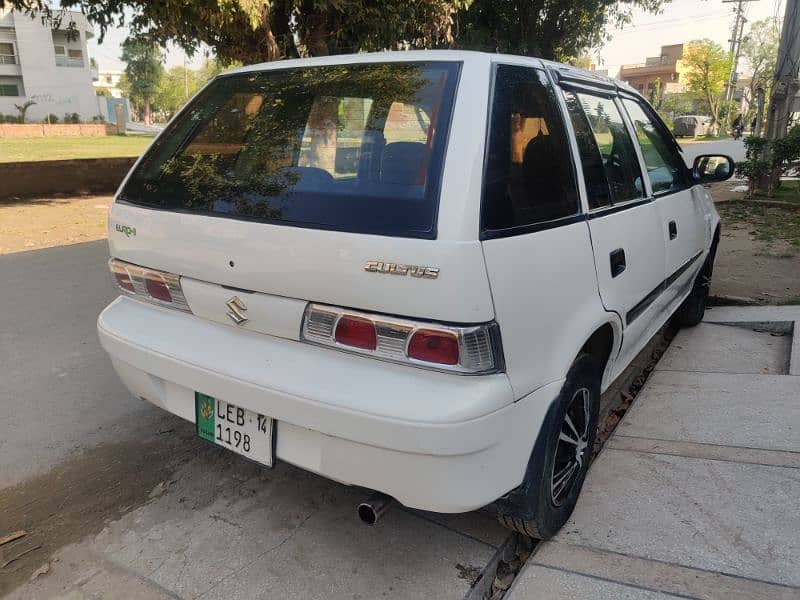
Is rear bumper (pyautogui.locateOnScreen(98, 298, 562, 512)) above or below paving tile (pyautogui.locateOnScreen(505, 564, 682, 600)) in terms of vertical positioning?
above

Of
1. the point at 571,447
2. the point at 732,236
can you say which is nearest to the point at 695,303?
the point at 571,447

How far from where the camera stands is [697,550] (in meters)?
2.26

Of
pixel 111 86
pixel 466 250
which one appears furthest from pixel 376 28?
pixel 111 86

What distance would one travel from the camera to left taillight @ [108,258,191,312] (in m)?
2.35

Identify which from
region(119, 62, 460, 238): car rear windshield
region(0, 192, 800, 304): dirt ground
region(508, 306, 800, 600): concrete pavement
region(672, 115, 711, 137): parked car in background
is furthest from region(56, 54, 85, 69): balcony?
region(508, 306, 800, 600): concrete pavement

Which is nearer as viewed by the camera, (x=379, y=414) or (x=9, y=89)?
(x=379, y=414)

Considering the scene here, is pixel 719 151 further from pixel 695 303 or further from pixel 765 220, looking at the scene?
pixel 695 303

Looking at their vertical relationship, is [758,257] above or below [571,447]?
below

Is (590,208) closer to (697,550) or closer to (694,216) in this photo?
(697,550)

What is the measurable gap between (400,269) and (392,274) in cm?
3

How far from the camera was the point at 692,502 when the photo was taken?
2551 millimetres

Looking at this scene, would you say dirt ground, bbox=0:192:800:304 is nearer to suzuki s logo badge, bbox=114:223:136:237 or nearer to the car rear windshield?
the car rear windshield

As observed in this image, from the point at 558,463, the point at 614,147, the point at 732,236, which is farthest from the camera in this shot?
the point at 732,236

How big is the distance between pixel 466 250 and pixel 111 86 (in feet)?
415
